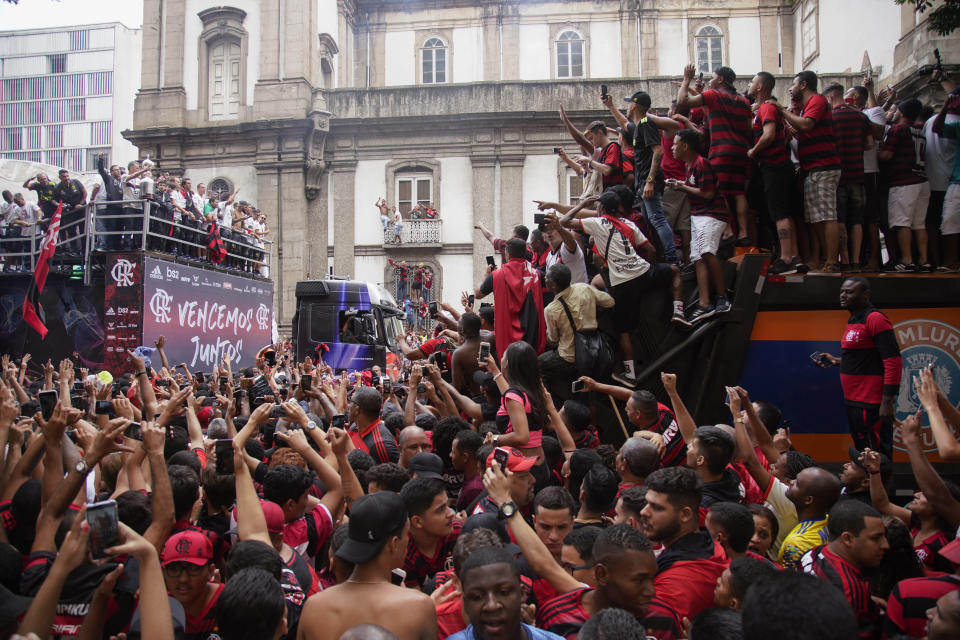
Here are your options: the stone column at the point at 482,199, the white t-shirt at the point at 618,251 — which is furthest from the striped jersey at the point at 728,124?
the stone column at the point at 482,199

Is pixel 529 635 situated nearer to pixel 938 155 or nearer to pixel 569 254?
pixel 569 254

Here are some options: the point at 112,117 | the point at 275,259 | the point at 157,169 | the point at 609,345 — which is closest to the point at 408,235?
the point at 275,259

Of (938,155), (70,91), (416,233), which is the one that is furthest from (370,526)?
(70,91)

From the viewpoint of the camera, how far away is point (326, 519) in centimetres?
398

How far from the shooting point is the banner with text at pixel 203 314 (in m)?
14.1

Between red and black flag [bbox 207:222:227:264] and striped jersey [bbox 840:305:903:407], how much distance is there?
48.4 feet

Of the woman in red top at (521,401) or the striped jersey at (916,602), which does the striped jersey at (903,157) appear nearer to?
the woman in red top at (521,401)

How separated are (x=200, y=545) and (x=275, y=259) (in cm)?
2613

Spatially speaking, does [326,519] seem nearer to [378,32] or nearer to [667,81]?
[667,81]

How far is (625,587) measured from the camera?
2693 mm

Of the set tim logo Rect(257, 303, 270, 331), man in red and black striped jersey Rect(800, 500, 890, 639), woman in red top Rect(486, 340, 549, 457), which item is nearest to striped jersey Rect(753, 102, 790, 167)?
woman in red top Rect(486, 340, 549, 457)

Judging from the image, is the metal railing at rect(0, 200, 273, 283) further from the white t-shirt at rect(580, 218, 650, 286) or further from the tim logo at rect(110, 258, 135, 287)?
the white t-shirt at rect(580, 218, 650, 286)

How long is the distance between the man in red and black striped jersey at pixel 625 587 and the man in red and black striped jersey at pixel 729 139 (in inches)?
199

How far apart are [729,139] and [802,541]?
14.6 ft
